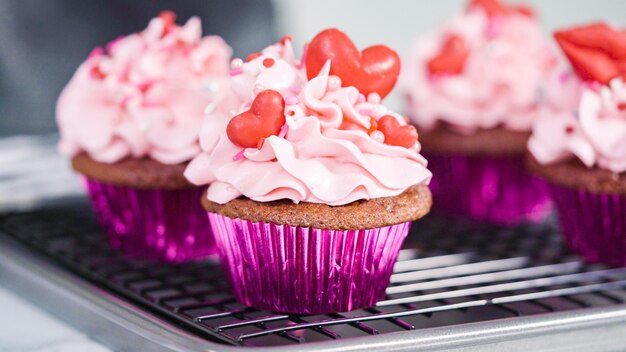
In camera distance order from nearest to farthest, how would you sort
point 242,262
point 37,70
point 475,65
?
1. point 242,262
2. point 475,65
3. point 37,70

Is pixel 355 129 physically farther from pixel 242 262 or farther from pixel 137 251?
pixel 137 251

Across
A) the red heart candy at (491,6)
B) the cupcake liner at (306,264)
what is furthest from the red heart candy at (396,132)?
the red heart candy at (491,6)

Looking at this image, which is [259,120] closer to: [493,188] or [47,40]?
[493,188]

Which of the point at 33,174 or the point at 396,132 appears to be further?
the point at 33,174

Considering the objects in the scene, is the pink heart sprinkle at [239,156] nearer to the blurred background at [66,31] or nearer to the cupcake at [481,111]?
the cupcake at [481,111]

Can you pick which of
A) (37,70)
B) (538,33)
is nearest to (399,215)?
(538,33)

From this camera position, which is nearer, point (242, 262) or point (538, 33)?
point (242, 262)

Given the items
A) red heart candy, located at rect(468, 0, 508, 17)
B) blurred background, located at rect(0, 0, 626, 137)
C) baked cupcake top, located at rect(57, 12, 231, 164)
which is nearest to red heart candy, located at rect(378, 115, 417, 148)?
baked cupcake top, located at rect(57, 12, 231, 164)

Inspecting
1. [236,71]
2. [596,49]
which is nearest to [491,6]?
[596,49]
